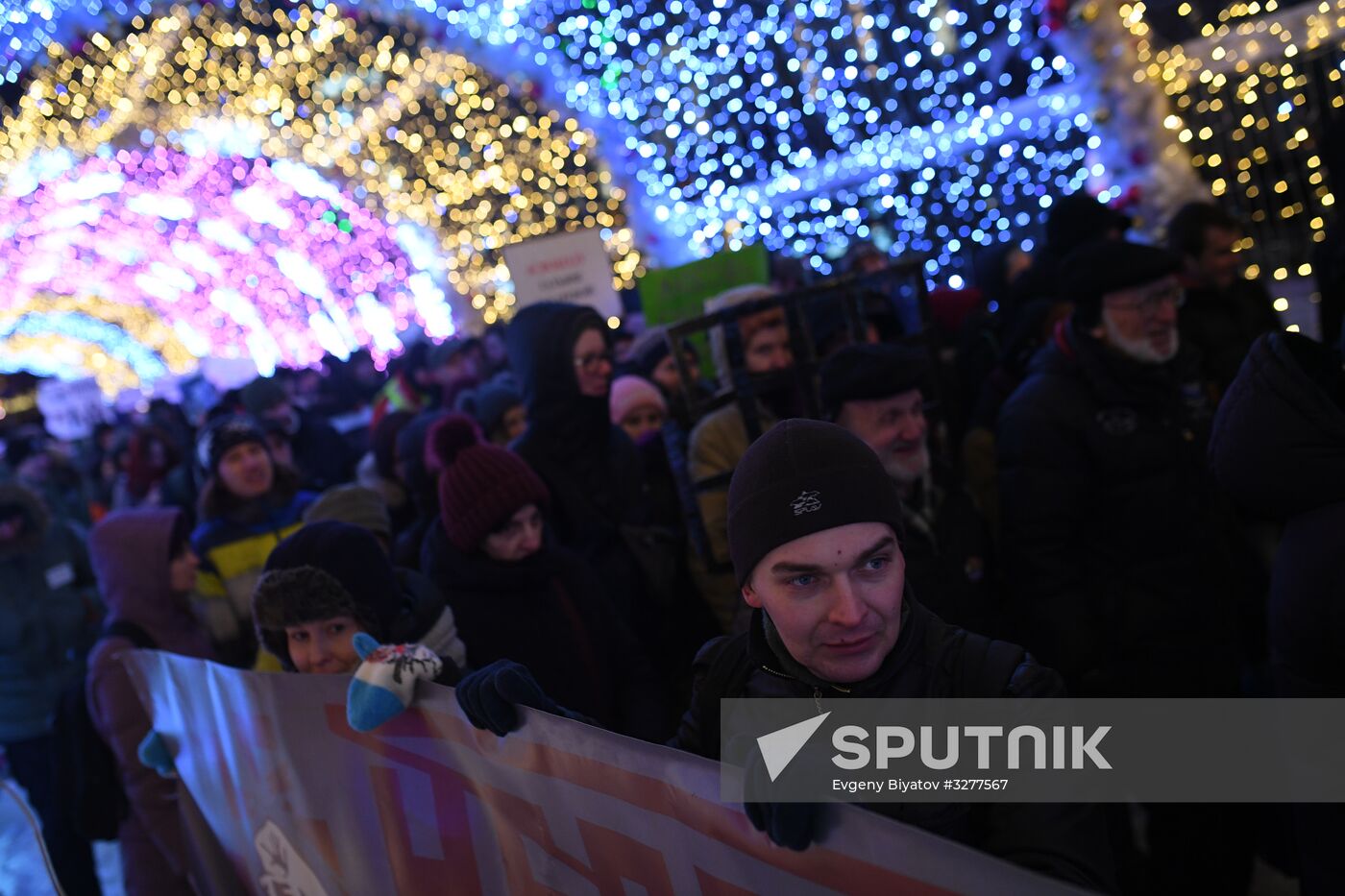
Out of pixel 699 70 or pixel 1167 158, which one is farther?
pixel 699 70

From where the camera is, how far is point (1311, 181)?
6.95 metres

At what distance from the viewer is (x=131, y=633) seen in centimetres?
354

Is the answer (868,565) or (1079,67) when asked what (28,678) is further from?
(1079,67)

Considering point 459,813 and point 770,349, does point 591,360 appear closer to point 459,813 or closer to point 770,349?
point 770,349

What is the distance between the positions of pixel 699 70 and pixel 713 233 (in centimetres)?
150

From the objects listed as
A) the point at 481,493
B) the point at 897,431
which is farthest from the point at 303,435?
the point at 897,431

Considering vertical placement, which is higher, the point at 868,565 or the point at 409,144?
the point at 409,144

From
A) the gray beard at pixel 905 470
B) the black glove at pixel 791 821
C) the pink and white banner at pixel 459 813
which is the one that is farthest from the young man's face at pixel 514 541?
the black glove at pixel 791 821

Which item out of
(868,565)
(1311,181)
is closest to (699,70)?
(1311,181)

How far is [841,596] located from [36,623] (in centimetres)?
473

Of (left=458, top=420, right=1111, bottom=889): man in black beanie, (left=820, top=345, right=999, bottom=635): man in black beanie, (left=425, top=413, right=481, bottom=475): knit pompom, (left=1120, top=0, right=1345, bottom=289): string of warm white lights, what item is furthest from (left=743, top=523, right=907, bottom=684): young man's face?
(left=1120, top=0, right=1345, bottom=289): string of warm white lights

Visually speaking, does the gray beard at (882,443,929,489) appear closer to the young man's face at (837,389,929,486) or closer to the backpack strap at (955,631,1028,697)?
the young man's face at (837,389,929,486)

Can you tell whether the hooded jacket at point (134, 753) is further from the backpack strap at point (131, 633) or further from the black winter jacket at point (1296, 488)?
the black winter jacket at point (1296, 488)

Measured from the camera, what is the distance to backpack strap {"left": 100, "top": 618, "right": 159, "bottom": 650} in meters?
3.52
